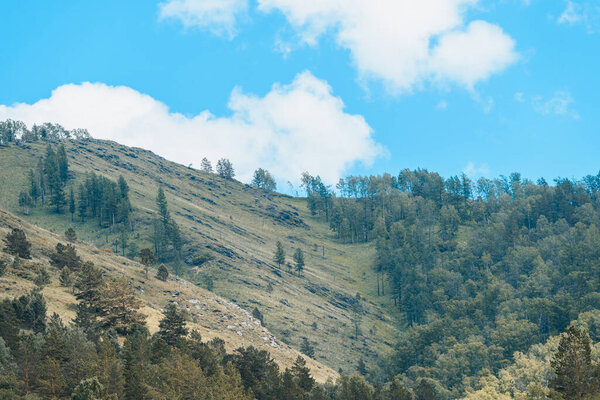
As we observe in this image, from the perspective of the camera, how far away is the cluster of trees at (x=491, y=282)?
109m

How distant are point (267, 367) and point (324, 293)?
299ft

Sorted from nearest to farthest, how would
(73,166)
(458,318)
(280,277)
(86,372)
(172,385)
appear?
(86,372) < (172,385) < (458,318) < (280,277) < (73,166)

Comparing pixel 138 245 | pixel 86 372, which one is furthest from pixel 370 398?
pixel 138 245

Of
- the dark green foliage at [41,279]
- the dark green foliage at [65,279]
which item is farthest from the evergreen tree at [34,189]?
the dark green foliage at [41,279]

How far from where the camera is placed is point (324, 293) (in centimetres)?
15488

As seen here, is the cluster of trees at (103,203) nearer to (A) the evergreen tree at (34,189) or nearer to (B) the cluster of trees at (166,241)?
(A) the evergreen tree at (34,189)

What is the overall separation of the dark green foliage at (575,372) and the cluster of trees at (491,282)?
44.4 meters

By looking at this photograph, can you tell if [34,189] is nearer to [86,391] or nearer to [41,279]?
[41,279]

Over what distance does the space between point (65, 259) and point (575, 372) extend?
7764cm

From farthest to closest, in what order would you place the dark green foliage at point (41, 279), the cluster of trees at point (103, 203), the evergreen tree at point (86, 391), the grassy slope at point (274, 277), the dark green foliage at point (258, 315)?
the cluster of trees at point (103, 203) < the grassy slope at point (274, 277) < the dark green foliage at point (258, 315) < the dark green foliage at point (41, 279) < the evergreen tree at point (86, 391)

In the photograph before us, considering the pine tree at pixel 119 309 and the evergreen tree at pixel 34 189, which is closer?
the pine tree at pixel 119 309

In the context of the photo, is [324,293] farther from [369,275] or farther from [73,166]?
[73,166]

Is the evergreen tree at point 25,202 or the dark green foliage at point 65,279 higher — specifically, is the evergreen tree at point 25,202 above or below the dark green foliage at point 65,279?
above

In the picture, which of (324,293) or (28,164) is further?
(28,164)
